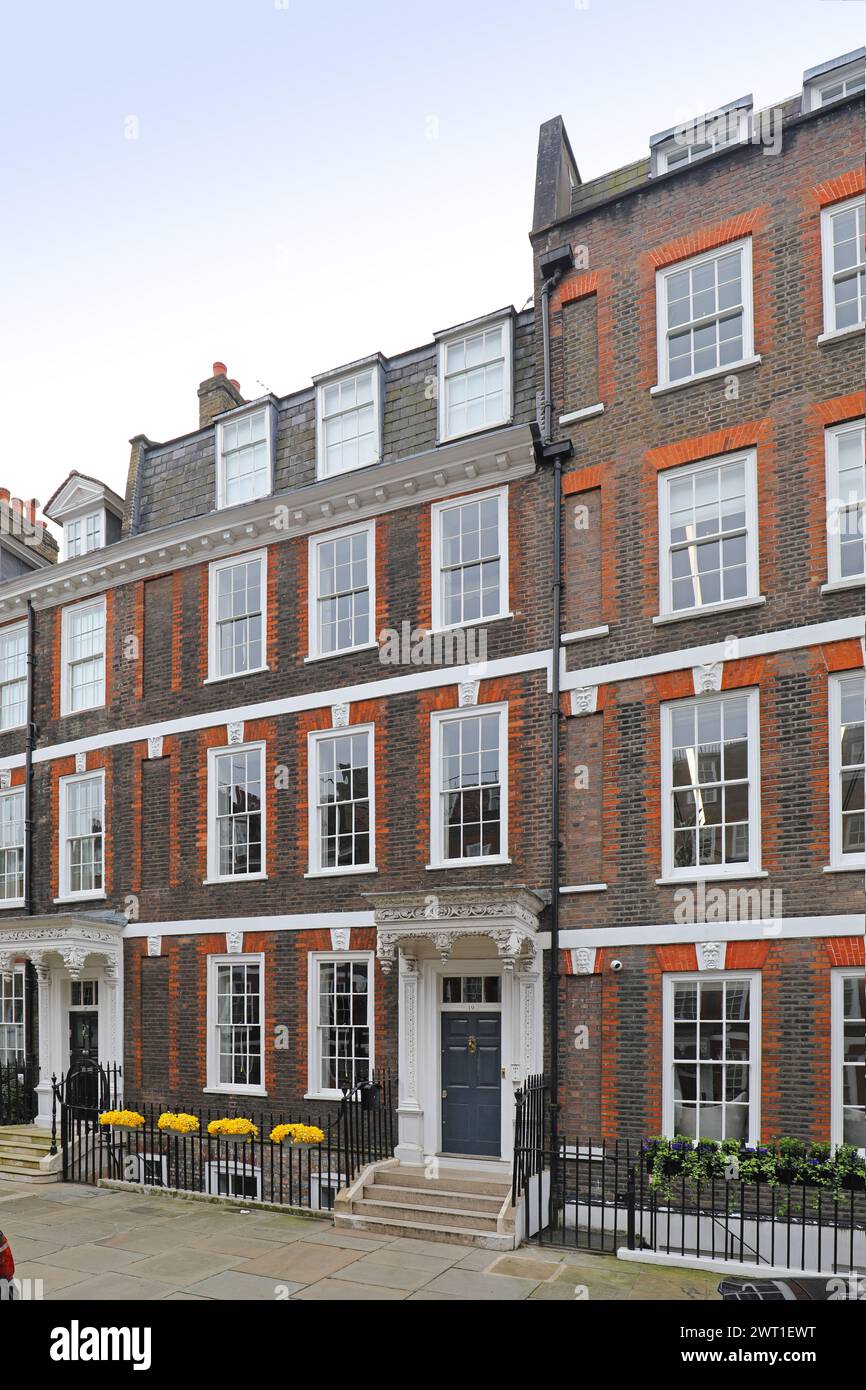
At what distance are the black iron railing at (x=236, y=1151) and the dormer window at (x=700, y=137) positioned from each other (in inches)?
513

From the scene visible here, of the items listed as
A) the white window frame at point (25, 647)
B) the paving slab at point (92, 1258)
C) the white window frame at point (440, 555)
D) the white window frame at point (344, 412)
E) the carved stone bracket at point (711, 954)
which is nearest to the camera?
the paving slab at point (92, 1258)

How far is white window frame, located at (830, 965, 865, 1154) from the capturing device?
12.1m

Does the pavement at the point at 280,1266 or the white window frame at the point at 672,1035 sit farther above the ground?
the white window frame at the point at 672,1035

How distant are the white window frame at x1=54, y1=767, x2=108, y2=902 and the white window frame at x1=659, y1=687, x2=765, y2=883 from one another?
34.2 feet

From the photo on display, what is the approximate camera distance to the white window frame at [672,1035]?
12.7 metres

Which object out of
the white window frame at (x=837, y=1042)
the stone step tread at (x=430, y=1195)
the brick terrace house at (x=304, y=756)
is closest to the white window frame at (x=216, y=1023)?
the brick terrace house at (x=304, y=756)

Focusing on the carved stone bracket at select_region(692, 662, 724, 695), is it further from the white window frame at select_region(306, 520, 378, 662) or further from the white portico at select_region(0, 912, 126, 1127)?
the white portico at select_region(0, 912, 126, 1127)

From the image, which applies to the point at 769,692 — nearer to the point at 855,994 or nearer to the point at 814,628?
the point at 814,628

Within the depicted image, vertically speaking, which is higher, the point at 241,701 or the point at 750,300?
the point at 750,300

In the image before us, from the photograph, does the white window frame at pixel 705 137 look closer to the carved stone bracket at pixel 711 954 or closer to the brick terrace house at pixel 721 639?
the brick terrace house at pixel 721 639

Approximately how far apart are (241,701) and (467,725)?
431 centimetres

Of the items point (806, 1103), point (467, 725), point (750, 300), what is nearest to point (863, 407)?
point (750, 300)

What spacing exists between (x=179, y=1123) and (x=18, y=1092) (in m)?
5.43

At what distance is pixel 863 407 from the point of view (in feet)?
42.7
